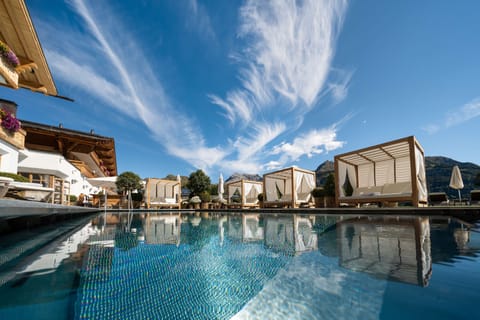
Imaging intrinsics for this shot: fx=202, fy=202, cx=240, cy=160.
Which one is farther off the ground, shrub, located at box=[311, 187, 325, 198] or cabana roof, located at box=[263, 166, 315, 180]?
cabana roof, located at box=[263, 166, 315, 180]

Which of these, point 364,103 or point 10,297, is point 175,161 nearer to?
point 364,103

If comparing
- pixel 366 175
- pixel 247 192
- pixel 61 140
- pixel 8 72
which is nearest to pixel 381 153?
pixel 366 175

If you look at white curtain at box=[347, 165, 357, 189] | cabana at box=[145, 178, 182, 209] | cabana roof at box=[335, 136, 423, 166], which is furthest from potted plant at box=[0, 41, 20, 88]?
white curtain at box=[347, 165, 357, 189]

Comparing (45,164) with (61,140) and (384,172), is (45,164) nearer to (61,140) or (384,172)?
(61,140)

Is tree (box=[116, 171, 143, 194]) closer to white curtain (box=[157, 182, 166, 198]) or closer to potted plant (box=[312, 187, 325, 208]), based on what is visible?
white curtain (box=[157, 182, 166, 198])

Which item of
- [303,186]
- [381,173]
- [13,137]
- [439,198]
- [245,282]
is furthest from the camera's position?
[303,186]

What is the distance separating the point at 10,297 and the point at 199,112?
15.9 m

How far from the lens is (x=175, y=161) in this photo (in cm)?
2941

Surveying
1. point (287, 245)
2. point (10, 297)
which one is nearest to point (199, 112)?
point (287, 245)

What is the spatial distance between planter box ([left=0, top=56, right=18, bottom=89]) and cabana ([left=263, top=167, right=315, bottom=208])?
11324mm

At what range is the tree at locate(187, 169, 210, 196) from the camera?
18.8m

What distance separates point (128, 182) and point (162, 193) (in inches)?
128

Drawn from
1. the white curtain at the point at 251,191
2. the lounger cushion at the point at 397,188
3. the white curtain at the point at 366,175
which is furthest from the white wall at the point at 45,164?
the lounger cushion at the point at 397,188

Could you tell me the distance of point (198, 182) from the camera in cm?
1878
